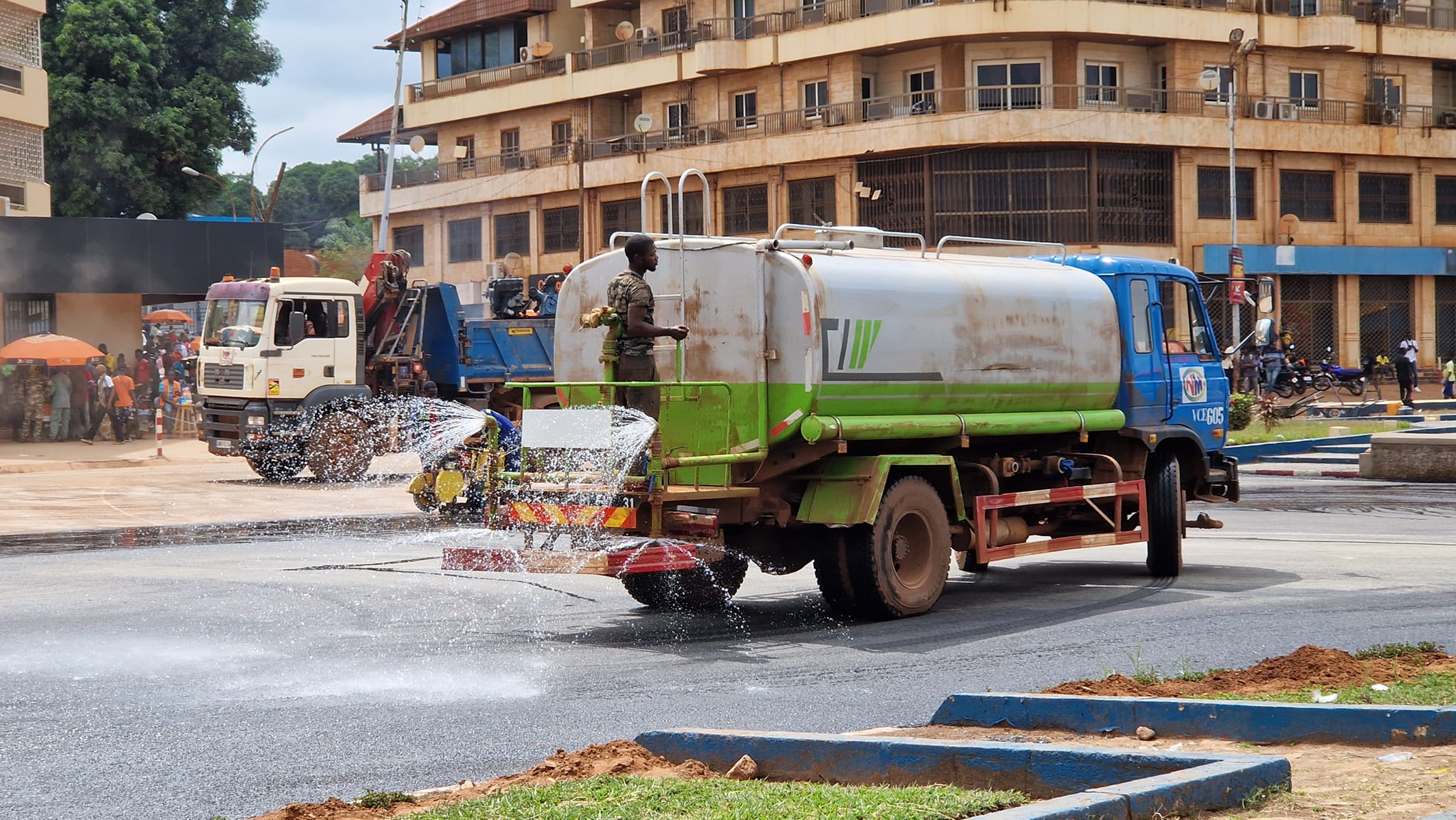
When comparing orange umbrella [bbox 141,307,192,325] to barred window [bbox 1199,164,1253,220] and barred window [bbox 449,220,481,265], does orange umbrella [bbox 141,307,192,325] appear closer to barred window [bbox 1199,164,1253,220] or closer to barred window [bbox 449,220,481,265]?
barred window [bbox 449,220,481,265]

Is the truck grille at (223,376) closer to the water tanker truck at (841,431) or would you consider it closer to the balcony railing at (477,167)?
the water tanker truck at (841,431)

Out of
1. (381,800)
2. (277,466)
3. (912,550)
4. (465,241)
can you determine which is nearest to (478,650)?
(912,550)

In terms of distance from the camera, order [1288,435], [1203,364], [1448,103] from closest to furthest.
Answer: [1203,364], [1288,435], [1448,103]

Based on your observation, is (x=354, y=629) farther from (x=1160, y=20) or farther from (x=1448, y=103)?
(x=1448, y=103)

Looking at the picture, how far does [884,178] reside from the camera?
4456 cm

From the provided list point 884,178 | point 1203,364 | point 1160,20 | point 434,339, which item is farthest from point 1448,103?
point 1203,364

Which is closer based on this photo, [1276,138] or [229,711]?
[229,711]

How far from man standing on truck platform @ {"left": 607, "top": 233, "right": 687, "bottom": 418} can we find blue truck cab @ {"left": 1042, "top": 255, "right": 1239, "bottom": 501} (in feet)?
14.1

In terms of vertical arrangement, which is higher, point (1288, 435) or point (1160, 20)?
point (1160, 20)

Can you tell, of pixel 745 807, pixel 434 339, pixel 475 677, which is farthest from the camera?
pixel 434 339

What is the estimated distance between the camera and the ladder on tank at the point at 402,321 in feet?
84.5

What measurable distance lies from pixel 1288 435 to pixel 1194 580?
1816 cm

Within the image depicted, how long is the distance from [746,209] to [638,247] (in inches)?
1495

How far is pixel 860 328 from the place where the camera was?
1094cm
